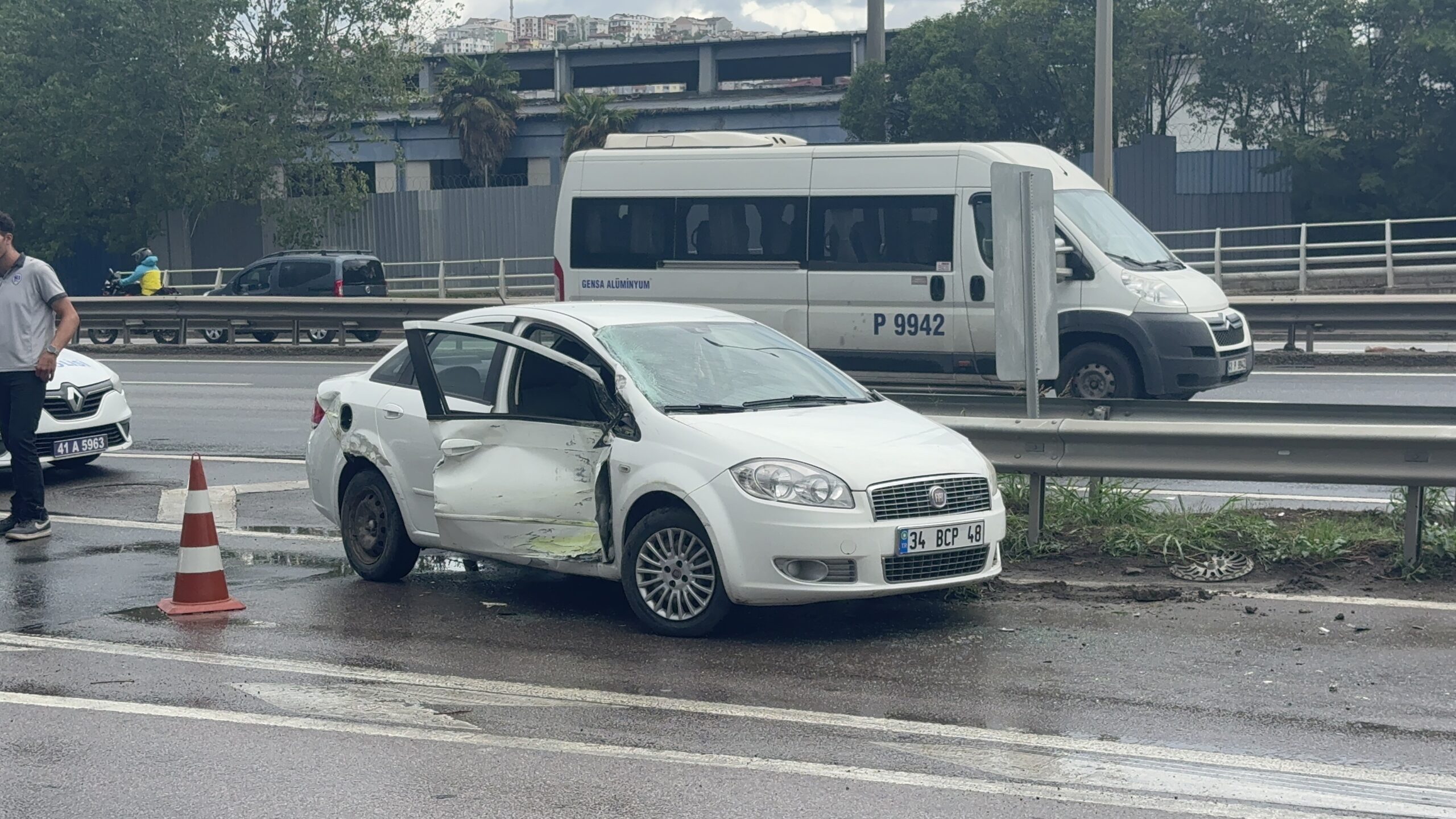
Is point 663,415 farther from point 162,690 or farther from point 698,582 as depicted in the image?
point 162,690

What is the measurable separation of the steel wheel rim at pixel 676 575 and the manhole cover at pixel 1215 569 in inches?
99.1

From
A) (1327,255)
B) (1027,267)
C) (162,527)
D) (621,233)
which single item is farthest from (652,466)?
(1327,255)

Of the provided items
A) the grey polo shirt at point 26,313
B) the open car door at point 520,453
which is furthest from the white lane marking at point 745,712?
the grey polo shirt at point 26,313

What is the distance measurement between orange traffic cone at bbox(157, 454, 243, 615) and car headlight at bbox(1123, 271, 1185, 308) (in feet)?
27.6

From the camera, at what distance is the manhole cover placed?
799 centimetres

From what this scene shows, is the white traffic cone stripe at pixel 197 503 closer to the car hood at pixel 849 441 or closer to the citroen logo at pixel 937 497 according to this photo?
the car hood at pixel 849 441

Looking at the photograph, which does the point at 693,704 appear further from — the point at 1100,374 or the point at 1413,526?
the point at 1100,374

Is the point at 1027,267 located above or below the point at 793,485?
above

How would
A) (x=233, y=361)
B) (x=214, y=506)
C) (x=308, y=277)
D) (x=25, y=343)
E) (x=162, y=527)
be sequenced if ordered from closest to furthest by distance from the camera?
(x=25, y=343) < (x=162, y=527) < (x=214, y=506) < (x=233, y=361) < (x=308, y=277)

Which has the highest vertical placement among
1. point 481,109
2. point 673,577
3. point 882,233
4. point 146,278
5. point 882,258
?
point 481,109

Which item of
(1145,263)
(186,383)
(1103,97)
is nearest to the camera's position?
(1145,263)

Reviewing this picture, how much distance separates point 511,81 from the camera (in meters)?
59.8

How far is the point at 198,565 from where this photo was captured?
7.79 meters

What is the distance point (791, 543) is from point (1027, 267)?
2.93m
